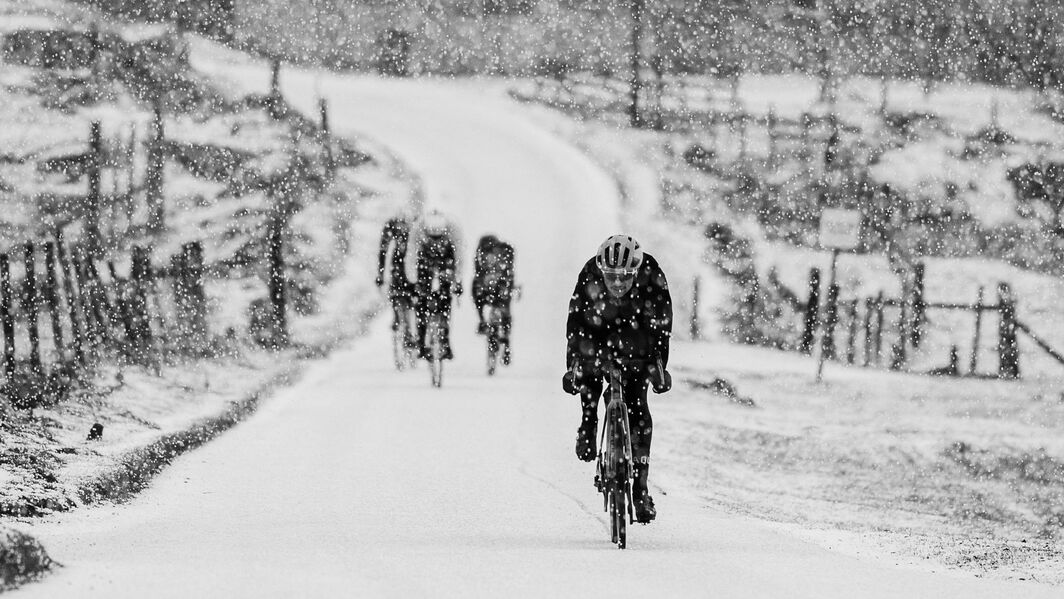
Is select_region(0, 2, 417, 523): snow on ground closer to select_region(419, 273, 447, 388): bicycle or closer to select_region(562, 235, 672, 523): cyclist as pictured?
select_region(419, 273, 447, 388): bicycle

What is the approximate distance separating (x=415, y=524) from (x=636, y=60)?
122 ft

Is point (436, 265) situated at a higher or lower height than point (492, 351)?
higher

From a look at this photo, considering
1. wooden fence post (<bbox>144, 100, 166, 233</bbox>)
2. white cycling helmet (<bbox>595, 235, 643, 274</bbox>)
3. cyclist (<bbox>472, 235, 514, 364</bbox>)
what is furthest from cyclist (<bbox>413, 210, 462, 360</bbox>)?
wooden fence post (<bbox>144, 100, 166, 233</bbox>)

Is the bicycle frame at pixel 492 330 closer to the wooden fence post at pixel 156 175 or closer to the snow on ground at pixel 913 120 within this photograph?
the wooden fence post at pixel 156 175

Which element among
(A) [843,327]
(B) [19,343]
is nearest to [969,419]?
(B) [19,343]

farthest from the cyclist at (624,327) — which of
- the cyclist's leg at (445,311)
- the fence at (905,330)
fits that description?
the fence at (905,330)

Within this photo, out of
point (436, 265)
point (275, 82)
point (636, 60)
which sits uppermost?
point (636, 60)

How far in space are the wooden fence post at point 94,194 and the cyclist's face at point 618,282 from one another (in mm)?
26846

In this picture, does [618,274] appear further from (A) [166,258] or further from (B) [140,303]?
(A) [166,258]

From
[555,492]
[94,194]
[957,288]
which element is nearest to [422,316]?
[555,492]

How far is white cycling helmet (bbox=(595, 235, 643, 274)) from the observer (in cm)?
790

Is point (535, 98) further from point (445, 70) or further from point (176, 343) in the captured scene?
point (176, 343)

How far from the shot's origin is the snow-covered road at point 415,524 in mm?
Answer: 7133

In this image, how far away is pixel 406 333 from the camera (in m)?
17.8
